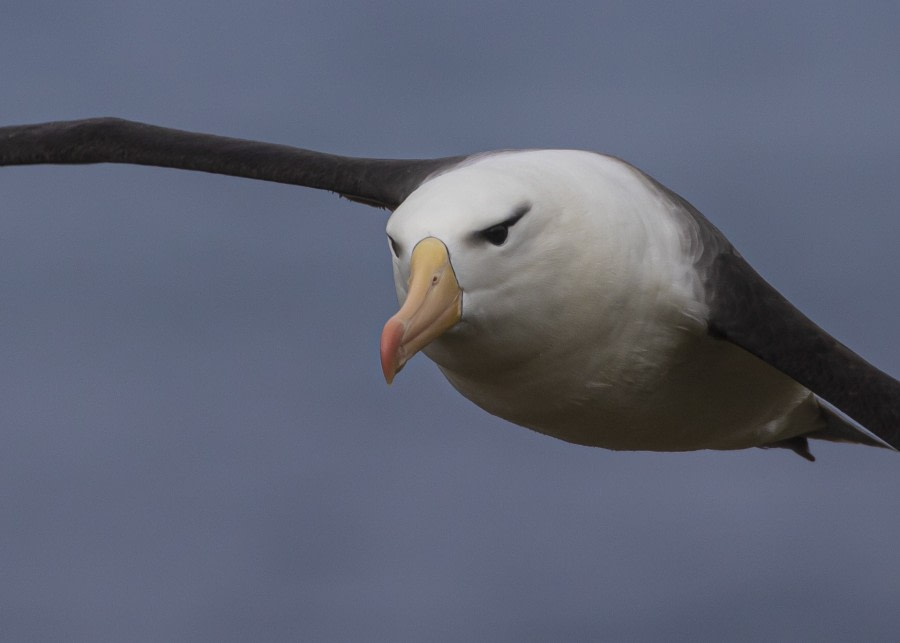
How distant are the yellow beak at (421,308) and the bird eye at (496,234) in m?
0.19

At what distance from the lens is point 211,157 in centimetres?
948

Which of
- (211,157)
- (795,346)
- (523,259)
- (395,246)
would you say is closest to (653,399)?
(795,346)

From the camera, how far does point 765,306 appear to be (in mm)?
7312

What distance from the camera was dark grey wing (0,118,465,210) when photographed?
27.9ft

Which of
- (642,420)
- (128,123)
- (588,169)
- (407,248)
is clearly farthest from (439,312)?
(128,123)

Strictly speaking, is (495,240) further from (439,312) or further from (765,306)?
(765,306)

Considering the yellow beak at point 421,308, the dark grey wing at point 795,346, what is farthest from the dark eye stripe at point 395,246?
the dark grey wing at point 795,346

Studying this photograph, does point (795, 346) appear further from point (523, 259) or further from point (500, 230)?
point (500, 230)

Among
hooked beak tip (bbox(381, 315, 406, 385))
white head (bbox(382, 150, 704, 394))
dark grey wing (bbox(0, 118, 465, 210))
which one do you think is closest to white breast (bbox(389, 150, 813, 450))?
white head (bbox(382, 150, 704, 394))

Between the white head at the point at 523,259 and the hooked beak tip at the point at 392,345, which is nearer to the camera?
the hooked beak tip at the point at 392,345

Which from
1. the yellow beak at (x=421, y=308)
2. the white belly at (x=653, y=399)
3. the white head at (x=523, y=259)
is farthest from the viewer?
the white belly at (x=653, y=399)

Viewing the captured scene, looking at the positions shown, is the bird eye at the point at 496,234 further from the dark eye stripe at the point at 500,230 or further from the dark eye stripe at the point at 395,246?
the dark eye stripe at the point at 395,246

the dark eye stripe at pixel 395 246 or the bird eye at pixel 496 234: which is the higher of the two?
the bird eye at pixel 496 234

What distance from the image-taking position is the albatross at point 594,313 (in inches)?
250
